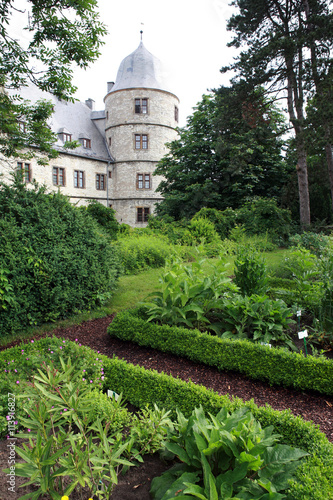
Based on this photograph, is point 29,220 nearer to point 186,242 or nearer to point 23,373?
point 23,373

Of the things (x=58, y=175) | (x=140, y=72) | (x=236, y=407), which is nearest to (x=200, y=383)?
(x=236, y=407)

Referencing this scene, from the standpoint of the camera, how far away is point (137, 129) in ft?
102

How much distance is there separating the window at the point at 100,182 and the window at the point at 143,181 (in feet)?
10.7

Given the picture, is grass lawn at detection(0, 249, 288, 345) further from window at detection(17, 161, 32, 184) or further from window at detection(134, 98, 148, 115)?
window at detection(134, 98, 148, 115)

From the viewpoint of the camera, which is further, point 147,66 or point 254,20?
point 147,66

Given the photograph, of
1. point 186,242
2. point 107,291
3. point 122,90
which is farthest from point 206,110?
point 107,291

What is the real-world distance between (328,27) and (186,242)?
9547mm

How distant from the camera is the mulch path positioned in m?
2.08

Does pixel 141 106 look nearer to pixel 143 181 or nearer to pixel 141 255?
pixel 143 181

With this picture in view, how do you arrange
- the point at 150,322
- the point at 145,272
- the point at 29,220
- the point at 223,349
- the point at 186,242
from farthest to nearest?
the point at 186,242, the point at 145,272, the point at 29,220, the point at 150,322, the point at 223,349

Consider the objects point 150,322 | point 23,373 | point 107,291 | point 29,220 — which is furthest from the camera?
point 107,291

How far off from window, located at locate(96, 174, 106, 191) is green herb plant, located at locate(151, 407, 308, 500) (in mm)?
30597

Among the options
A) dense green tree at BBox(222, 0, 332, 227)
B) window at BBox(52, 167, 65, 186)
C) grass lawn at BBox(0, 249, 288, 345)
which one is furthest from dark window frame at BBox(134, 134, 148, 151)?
grass lawn at BBox(0, 249, 288, 345)

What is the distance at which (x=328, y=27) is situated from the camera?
1198 cm
